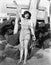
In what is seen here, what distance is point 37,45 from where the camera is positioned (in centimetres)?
227

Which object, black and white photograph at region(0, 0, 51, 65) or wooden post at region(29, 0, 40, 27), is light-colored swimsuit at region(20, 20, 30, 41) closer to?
black and white photograph at region(0, 0, 51, 65)

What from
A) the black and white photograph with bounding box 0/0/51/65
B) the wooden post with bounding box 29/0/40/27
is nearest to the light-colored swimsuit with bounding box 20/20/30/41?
the black and white photograph with bounding box 0/0/51/65

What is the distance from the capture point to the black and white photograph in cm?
211

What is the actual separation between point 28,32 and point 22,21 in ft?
0.66

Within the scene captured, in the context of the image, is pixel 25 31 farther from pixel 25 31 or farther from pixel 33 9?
pixel 33 9

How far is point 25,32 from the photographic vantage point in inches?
83.0

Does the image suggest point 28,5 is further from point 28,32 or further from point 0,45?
point 0,45

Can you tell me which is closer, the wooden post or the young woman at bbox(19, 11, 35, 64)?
the young woman at bbox(19, 11, 35, 64)

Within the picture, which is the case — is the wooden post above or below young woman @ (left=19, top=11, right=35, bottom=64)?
above

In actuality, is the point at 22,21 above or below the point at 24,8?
below

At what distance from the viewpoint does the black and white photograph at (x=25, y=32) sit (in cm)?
211

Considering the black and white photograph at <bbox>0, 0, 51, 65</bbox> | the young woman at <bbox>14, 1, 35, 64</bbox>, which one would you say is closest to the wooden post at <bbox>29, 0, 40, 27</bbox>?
the black and white photograph at <bbox>0, 0, 51, 65</bbox>

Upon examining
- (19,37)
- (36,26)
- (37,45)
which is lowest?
(37,45)

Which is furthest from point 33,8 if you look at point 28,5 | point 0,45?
point 0,45
